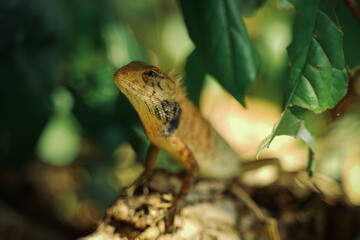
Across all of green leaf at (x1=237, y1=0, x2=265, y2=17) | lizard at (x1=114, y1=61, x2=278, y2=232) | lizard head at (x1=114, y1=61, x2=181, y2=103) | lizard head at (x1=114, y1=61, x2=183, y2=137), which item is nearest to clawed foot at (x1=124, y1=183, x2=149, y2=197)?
lizard at (x1=114, y1=61, x2=278, y2=232)

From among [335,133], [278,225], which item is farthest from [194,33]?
[335,133]

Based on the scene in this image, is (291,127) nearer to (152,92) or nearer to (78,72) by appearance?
(152,92)

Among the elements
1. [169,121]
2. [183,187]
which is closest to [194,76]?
[169,121]

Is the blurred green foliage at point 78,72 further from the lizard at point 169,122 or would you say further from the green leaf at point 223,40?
the green leaf at point 223,40

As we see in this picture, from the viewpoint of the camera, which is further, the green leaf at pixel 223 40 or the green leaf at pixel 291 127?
the green leaf at pixel 223 40

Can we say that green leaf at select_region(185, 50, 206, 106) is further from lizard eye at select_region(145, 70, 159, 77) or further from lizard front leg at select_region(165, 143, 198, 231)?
lizard front leg at select_region(165, 143, 198, 231)

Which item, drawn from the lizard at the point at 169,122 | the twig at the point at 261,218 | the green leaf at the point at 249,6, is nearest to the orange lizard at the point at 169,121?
the lizard at the point at 169,122
